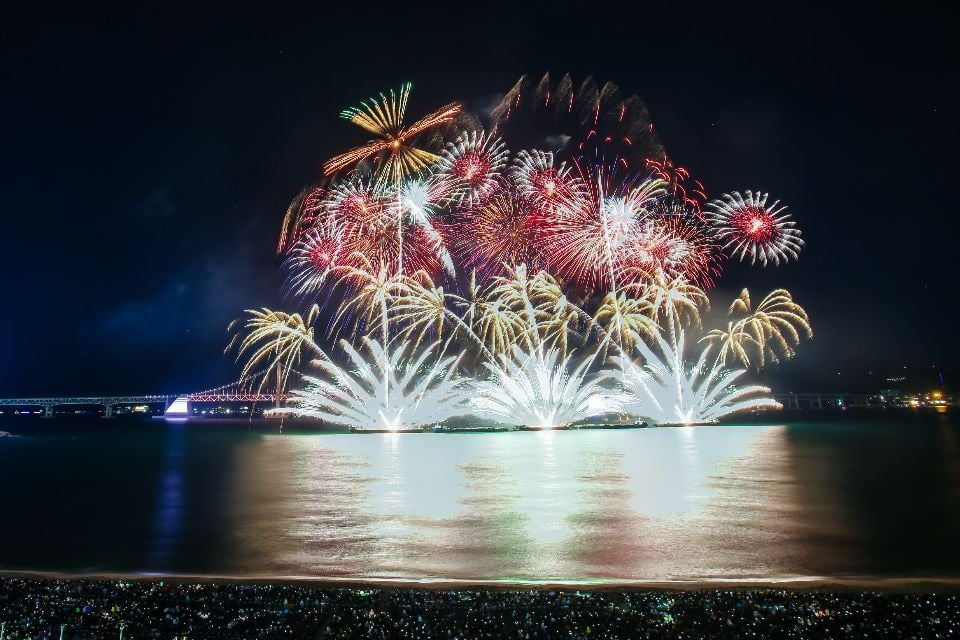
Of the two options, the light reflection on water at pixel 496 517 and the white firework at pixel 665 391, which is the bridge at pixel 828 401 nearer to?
the white firework at pixel 665 391

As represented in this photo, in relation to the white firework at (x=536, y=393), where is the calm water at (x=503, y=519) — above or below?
below

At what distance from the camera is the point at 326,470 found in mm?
17094

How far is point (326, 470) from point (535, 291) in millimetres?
18497

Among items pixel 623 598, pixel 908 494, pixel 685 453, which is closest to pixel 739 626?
pixel 623 598

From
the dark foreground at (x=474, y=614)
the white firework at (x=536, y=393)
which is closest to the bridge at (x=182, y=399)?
the white firework at (x=536, y=393)

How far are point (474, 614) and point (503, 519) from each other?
459 centimetres

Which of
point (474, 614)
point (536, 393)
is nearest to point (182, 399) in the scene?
point (536, 393)

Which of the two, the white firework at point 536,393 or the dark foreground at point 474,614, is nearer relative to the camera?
the dark foreground at point 474,614

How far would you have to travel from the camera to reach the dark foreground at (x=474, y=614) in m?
4.59

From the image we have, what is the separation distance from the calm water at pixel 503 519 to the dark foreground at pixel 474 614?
1240 millimetres

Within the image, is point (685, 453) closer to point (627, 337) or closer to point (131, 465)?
point (627, 337)

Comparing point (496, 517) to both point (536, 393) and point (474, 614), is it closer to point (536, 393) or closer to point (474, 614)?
point (474, 614)

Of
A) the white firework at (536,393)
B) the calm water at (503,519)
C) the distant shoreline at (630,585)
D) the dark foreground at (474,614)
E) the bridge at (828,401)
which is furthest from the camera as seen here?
the bridge at (828,401)

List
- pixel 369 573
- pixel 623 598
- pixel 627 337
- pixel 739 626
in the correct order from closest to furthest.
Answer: pixel 739 626 → pixel 623 598 → pixel 369 573 → pixel 627 337
